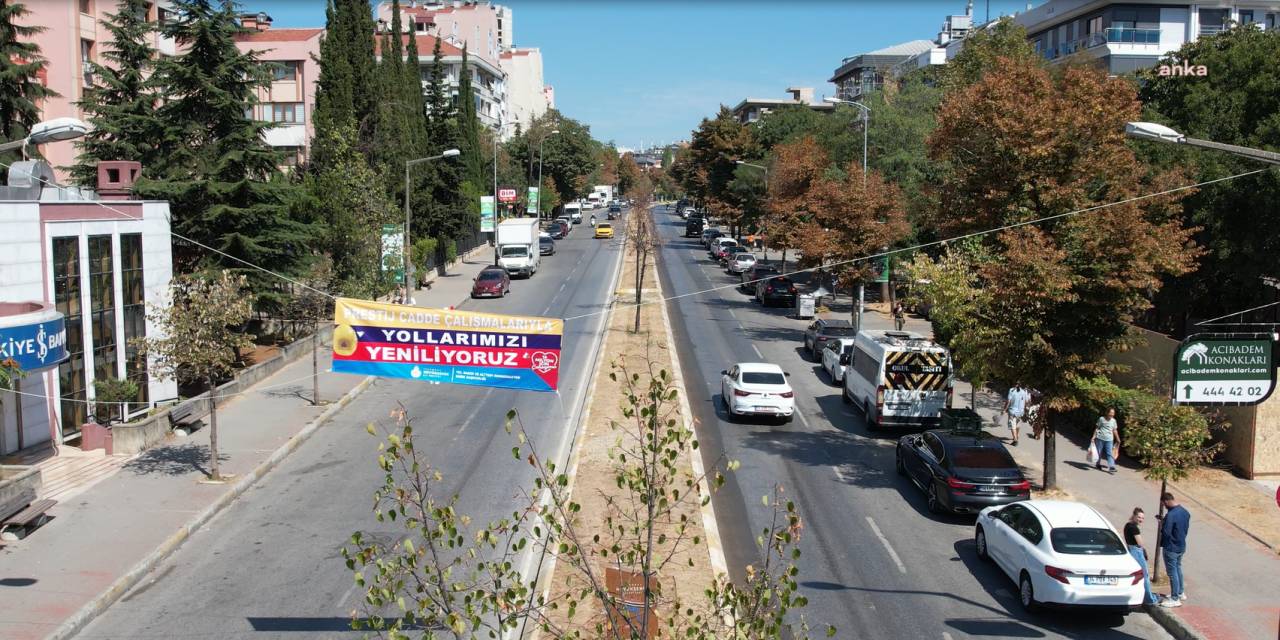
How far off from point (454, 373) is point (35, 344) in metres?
10.7

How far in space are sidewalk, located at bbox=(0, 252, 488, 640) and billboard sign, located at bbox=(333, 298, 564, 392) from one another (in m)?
5.47

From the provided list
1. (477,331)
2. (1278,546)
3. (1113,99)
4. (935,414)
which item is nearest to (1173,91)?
(1113,99)

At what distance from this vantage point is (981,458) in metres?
20.5

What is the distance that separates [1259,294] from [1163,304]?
3045 millimetres

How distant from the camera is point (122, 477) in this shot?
22.6 meters

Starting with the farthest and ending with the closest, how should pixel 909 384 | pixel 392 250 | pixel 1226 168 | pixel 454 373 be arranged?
pixel 392 250 → pixel 1226 168 → pixel 909 384 → pixel 454 373

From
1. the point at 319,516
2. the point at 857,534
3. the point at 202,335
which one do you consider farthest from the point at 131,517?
the point at 857,534

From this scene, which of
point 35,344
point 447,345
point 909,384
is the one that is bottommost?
point 909,384

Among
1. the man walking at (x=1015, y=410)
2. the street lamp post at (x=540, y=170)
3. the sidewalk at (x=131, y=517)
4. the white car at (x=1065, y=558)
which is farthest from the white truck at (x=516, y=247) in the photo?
the white car at (x=1065, y=558)

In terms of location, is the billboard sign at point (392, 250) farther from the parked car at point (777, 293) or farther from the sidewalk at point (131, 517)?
the parked car at point (777, 293)

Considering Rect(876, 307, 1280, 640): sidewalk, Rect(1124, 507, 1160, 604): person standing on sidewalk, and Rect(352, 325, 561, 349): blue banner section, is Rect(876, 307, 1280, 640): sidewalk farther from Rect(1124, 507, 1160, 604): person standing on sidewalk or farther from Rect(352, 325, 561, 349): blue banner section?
Rect(352, 325, 561, 349): blue banner section

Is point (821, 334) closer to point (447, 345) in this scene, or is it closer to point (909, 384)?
point (909, 384)

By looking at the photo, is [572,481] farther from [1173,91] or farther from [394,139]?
[394,139]

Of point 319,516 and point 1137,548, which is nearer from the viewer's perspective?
point 1137,548
